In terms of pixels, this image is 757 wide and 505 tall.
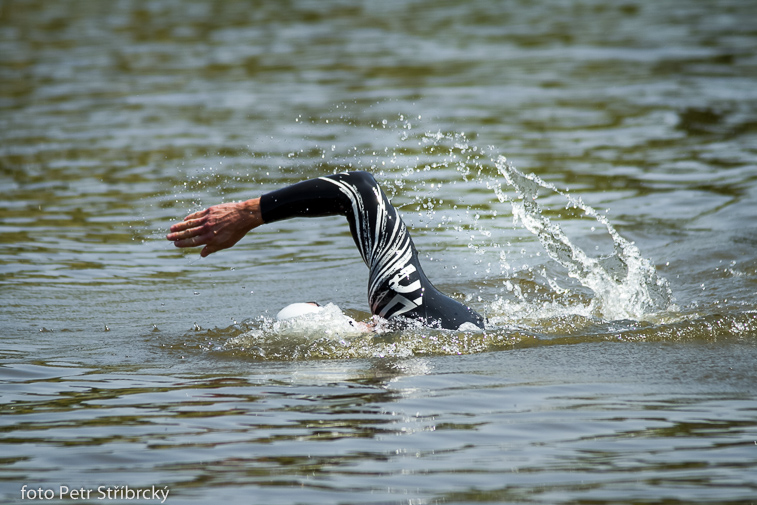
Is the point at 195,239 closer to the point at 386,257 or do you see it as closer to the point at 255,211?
the point at 255,211

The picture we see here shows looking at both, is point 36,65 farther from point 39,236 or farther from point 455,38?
point 39,236

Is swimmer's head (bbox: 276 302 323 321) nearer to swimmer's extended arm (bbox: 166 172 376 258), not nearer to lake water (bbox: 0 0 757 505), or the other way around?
lake water (bbox: 0 0 757 505)

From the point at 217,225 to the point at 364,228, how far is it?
862 millimetres

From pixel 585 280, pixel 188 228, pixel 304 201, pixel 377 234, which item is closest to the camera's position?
pixel 188 228

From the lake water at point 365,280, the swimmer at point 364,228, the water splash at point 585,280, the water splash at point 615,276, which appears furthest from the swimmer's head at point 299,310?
the water splash at point 615,276

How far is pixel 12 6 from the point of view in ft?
104

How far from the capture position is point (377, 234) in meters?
5.78

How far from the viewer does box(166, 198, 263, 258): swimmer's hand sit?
217 inches

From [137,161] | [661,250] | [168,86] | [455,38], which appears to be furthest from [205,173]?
[455,38]

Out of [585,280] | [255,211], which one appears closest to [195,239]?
[255,211]

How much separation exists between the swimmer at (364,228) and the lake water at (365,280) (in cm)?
20

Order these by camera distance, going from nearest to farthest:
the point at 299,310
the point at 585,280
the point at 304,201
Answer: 1. the point at 304,201
2. the point at 299,310
3. the point at 585,280

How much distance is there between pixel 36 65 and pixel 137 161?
951 cm

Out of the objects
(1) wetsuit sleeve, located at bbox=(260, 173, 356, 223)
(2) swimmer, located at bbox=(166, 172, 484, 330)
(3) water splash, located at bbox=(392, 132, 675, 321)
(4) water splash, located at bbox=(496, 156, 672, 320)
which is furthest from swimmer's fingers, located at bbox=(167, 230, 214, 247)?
(4) water splash, located at bbox=(496, 156, 672, 320)
